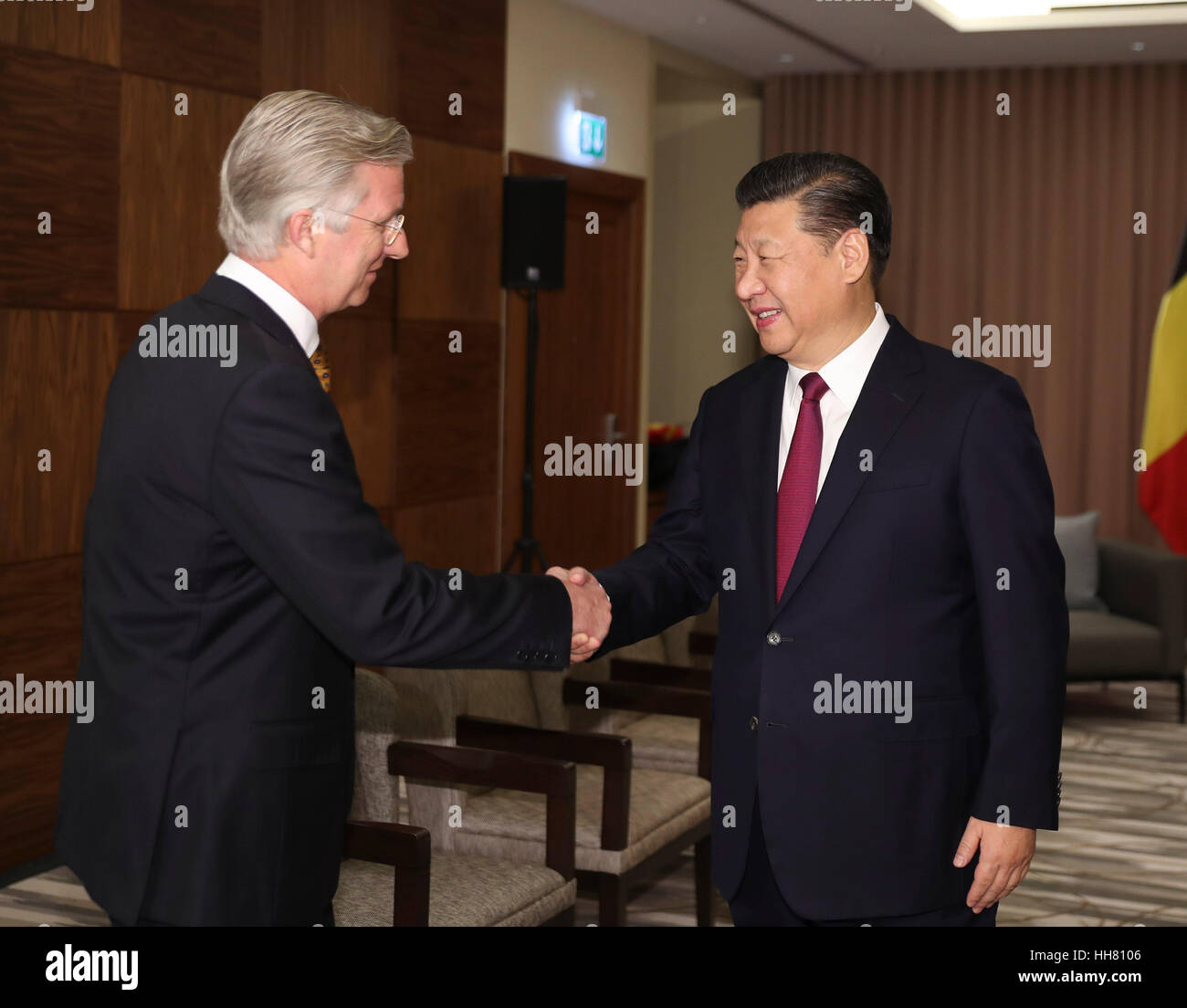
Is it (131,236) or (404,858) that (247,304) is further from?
(131,236)

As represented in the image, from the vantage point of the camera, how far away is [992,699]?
1.95m

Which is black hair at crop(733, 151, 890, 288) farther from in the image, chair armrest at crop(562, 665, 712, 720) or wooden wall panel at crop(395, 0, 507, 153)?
wooden wall panel at crop(395, 0, 507, 153)

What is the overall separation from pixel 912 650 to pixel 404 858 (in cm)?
120

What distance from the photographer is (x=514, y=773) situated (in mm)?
3150

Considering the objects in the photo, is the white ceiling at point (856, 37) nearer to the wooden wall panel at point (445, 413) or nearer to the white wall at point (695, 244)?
the white wall at point (695, 244)

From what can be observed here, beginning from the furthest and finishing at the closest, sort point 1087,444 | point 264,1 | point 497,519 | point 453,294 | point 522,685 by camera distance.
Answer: point 1087,444, point 497,519, point 453,294, point 264,1, point 522,685

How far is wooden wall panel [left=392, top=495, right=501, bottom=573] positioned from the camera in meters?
6.00

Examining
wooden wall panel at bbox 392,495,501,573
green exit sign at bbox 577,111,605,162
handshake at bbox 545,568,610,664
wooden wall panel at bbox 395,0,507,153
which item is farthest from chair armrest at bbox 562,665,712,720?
green exit sign at bbox 577,111,605,162

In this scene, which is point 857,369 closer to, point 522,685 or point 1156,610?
point 522,685

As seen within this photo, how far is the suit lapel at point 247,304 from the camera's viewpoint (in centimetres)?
174

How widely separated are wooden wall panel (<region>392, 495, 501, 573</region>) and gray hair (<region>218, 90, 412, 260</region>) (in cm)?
410

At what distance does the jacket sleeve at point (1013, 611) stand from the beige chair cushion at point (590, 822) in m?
1.61
